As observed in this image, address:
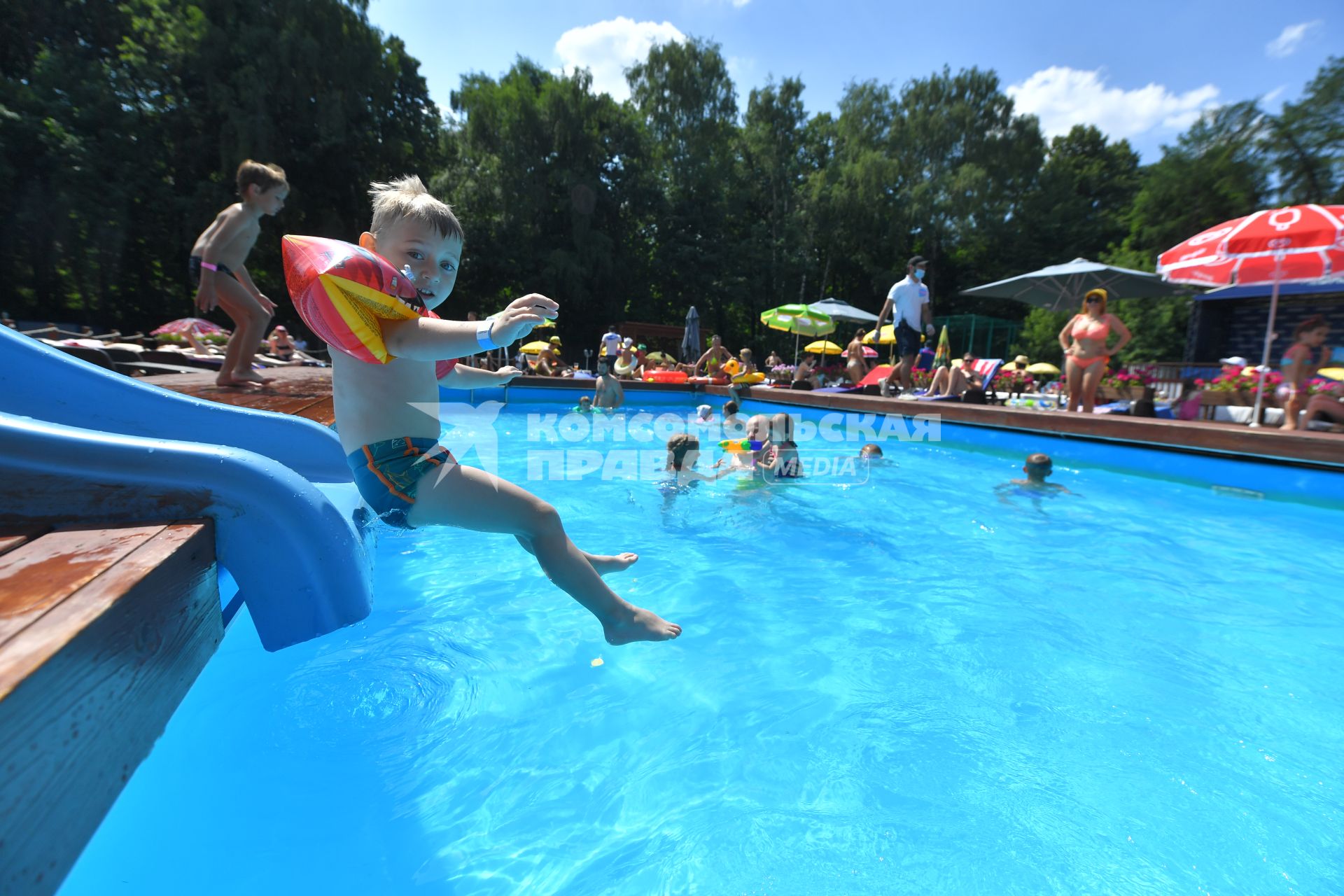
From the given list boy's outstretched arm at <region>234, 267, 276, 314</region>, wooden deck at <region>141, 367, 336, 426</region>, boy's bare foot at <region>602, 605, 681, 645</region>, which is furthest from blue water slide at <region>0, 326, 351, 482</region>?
boy's outstretched arm at <region>234, 267, 276, 314</region>

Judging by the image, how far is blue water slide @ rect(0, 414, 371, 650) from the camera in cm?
133

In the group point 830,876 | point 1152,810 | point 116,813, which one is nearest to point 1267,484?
point 1152,810

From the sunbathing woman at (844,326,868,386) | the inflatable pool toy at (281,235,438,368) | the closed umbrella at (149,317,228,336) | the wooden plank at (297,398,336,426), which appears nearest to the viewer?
the inflatable pool toy at (281,235,438,368)

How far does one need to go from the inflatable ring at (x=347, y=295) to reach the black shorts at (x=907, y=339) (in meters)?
10.4

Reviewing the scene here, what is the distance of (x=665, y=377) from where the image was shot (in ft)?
50.4

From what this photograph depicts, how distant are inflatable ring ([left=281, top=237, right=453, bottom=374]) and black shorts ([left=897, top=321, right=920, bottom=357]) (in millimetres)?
10375

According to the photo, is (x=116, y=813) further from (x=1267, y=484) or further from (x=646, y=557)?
(x=1267, y=484)

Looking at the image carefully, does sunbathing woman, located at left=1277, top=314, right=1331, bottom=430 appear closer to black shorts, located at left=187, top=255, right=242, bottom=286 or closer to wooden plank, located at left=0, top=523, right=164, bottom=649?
wooden plank, located at left=0, top=523, right=164, bottom=649

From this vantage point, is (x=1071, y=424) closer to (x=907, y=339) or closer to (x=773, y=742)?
(x=907, y=339)

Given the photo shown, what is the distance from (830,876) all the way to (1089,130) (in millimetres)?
44814

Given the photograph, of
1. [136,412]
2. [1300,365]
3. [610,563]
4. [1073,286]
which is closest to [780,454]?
[610,563]

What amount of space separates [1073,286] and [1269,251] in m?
6.12

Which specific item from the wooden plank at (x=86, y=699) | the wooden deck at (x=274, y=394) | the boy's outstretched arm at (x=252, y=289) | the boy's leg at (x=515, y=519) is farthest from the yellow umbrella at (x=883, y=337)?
the wooden plank at (x=86, y=699)

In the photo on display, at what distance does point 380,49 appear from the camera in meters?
21.6
